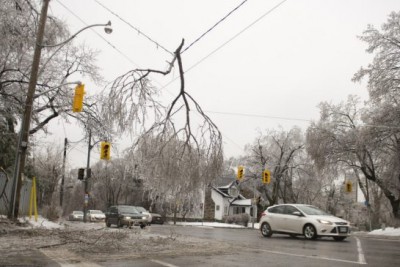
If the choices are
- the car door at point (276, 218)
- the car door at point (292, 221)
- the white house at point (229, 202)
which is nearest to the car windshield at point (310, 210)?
the car door at point (292, 221)

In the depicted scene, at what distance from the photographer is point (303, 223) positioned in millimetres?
18953

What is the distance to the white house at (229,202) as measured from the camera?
69688 mm

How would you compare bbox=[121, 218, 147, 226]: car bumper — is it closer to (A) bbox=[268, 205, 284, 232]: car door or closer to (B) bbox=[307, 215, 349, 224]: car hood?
(A) bbox=[268, 205, 284, 232]: car door

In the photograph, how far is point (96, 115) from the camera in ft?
85.6

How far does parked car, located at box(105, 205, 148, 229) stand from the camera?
1113 inches

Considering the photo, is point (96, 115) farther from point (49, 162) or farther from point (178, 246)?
point (49, 162)

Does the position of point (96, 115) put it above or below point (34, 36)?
below

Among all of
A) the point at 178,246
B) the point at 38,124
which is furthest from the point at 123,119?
the point at 38,124

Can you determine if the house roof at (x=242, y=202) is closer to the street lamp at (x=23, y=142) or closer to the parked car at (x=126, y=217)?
the parked car at (x=126, y=217)

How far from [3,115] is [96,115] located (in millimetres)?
4870

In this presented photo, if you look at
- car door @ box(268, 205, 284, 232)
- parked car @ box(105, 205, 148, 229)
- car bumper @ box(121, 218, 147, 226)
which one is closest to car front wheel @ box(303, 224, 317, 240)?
car door @ box(268, 205, 284, 232)

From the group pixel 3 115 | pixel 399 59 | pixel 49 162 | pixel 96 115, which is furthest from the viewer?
pixel 49 162

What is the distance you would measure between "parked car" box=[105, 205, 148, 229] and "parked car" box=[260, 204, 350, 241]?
1014cm

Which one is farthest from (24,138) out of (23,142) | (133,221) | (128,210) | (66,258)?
(128,210)
